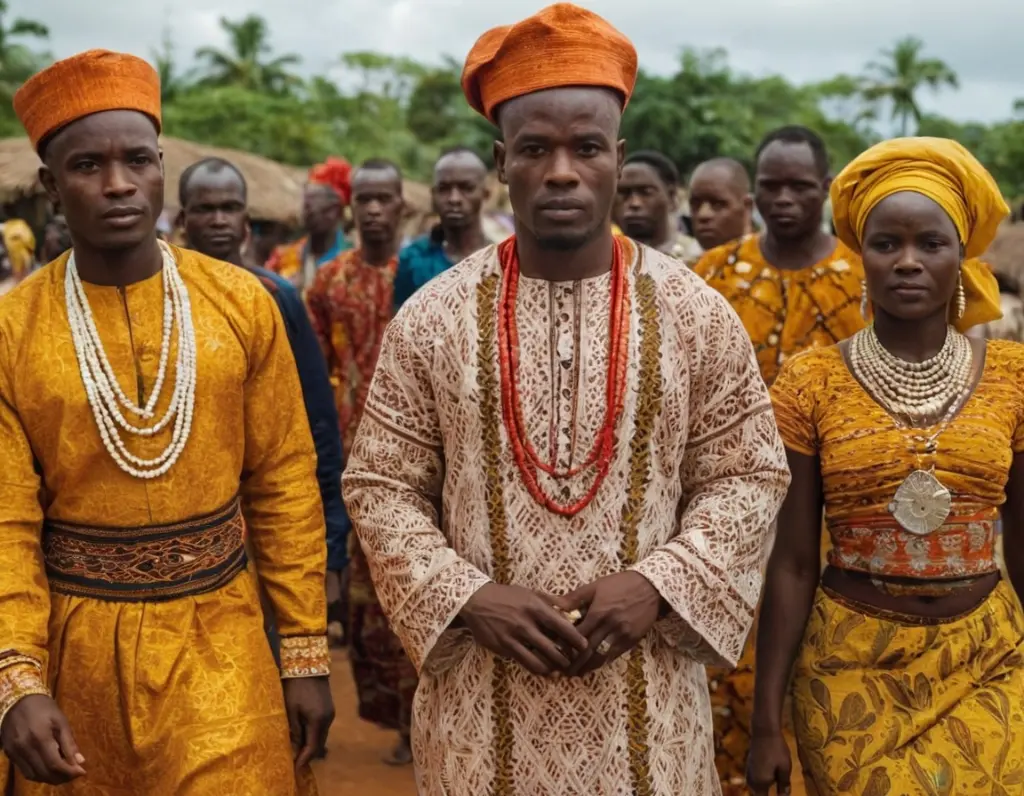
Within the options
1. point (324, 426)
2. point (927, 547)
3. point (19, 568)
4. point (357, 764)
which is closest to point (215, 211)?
point (324, 426)

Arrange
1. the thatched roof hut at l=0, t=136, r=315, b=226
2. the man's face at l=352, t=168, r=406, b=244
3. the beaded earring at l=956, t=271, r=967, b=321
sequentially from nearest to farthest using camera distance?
the beaded earring at l=956, t=271, r=967, b=321, the man's face at l=352, t=168, r=406, b=244, the thatched roof hut at l=0, t=136, r=315, b=226

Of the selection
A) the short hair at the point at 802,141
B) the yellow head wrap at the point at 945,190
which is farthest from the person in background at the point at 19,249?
the yellow head wrap at the point at 945,190

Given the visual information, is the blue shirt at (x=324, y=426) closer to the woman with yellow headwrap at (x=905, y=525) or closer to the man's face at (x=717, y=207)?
the woman with yellow headwrap at (x=905, y=525)

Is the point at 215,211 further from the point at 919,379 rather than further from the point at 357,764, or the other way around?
the point at 919,379

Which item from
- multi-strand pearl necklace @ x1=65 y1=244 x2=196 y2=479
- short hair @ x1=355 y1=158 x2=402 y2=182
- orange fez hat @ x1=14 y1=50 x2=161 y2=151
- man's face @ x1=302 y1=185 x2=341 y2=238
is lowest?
multi-strand pearl necklace @ x1=65 y1=244 x2=196 y2=479

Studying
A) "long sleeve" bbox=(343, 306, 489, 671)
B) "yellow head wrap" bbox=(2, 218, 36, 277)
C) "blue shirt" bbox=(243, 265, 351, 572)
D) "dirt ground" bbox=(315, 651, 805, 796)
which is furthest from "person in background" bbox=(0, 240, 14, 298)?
"long sleeve" bbox=(343, 306, 489, 671)

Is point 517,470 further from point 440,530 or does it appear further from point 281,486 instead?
point 281,486

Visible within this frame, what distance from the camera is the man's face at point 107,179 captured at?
132 inches

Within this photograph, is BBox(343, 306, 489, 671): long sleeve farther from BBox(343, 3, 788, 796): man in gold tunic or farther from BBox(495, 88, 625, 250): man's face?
BBox(495, 88, 625, 250): man's face

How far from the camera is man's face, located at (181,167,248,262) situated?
614cm

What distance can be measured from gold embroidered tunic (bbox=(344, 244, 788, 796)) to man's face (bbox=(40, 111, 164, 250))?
695mm

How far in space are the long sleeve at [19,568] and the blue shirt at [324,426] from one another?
46.7 inches

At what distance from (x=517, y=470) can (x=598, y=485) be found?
7.2 inches

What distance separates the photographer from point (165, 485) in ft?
11.0
